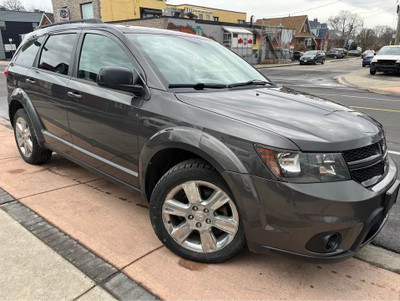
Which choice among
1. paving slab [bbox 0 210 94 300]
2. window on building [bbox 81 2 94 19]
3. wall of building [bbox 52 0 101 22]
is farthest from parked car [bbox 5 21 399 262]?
window on building [bbox 81 2 94 19]

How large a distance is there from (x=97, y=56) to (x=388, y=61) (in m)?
20.5

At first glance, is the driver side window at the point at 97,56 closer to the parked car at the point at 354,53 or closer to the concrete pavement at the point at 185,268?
the concrete pavement at the point at 185,268

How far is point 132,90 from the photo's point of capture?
8.58 feet

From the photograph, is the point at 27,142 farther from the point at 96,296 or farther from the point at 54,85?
the point at 96,296

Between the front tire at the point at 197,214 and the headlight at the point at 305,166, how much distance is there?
38cm

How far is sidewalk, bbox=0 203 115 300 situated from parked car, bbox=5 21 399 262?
0.66 metres

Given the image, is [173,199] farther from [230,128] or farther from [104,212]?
[104,212]

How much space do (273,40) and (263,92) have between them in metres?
41.6

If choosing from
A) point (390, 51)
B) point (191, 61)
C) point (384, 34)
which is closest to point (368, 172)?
point (191, 61)

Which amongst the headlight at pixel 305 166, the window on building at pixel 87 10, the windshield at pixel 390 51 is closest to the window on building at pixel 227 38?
the window on building at pixel 87 10

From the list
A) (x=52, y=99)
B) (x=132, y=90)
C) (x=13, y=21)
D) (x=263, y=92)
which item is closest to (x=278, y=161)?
(x=263, y=92)

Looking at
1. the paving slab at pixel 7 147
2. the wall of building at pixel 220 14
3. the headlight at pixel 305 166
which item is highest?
the wall of building at pixel 220 14

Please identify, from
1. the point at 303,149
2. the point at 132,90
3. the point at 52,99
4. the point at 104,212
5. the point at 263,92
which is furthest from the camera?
the point at 52,99

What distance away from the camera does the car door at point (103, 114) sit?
9.09 ft
